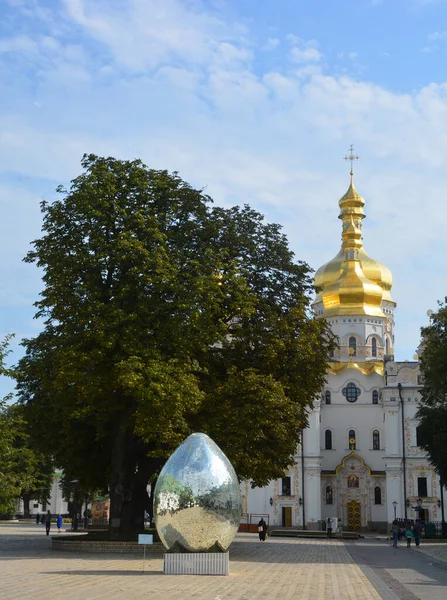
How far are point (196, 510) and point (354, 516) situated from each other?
51951 mm

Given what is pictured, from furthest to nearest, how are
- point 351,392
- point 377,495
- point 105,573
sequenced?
point 351,392 < point 377,495 < point 105,573

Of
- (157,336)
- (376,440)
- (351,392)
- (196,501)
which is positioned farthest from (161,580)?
(351,392)

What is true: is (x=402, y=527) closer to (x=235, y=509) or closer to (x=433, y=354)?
(x=433, y=354)

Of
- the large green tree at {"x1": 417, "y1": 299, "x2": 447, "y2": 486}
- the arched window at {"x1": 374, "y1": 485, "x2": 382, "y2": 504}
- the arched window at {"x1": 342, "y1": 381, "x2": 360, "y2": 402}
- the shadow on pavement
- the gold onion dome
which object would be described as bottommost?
the shadow on pavement

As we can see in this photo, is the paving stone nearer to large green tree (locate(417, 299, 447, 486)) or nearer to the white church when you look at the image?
large green tree (locate(417, 299, 447, 486))

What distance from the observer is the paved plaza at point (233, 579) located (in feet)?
53.8

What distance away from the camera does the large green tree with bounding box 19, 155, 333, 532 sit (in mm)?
29266

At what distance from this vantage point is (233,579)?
765 inches

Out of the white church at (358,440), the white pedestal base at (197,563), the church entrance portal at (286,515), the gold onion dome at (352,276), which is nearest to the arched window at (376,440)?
the white church at (358,440)

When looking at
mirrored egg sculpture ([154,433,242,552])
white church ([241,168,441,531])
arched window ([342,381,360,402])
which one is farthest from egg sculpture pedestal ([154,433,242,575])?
arched window ([342,381,360,402])

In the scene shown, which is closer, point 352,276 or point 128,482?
point 128,482

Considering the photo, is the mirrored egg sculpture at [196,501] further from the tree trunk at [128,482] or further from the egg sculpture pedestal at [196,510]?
the tree trunk at [128,482]

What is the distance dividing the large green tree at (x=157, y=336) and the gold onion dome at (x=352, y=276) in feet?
132

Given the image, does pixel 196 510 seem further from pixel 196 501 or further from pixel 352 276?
pixel 352 276
